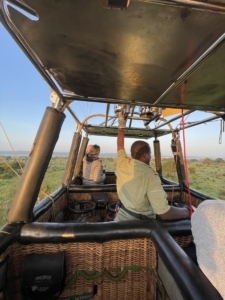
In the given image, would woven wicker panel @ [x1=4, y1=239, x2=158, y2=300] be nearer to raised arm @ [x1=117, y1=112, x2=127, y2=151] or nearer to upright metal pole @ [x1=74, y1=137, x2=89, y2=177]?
raised arm @ [x1=117, y1=112, x2=127, y2=151]

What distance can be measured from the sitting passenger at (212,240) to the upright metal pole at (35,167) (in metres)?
1.19

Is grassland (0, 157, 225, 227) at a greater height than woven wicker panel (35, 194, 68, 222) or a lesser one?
greater

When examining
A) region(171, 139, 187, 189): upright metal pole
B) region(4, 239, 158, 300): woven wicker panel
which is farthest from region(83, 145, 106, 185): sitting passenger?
region(4, 239, 158, 300): woven wicker panel

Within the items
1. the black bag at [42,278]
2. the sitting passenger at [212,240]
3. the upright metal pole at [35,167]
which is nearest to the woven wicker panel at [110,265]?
the black bag at [42,278]

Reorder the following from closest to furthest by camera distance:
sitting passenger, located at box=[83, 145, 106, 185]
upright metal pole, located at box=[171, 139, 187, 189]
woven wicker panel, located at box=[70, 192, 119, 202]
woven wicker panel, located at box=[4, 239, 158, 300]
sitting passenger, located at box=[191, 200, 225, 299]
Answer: sitting passenger, located at box=[191, 200, 225, 299]
woven wicker panel, located at box=[4, 239, 158, 300]
woven wicker panel, located at box=[70, 192, 119, 202]
upright metal pole, located at box=[171, 139, 187, 189]
sitting passenger, located at box=[83, 145, 106, 185]

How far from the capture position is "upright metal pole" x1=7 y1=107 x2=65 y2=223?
1.35 meters

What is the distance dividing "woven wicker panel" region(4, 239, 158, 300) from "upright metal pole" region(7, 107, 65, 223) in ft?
0.80

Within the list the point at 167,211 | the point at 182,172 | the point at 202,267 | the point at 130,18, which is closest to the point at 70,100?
the point at 130,18

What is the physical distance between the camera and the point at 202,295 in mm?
647

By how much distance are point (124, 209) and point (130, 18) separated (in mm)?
1499

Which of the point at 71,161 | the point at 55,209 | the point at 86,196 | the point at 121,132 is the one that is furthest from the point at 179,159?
the point at 55,209

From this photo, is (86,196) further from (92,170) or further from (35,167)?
(35,167)

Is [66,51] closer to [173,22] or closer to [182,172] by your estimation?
[173,22]

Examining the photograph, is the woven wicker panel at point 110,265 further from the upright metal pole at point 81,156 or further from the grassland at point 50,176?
the upright metal pole at point 81,156
